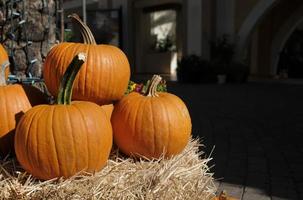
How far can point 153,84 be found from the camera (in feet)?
6.84

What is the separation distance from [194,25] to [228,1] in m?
1.79

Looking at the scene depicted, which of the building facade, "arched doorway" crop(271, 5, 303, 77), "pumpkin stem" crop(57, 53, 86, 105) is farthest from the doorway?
"pumpkin stem" crop(57, 53, 86, 105)

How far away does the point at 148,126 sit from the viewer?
199cm

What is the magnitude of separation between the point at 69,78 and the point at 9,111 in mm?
417

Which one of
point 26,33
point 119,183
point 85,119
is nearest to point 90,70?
point 85,119

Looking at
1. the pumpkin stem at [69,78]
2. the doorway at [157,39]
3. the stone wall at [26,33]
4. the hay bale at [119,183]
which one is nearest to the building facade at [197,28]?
the doorway at [157,39]

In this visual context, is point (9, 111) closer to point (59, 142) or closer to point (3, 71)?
point (3, 71)

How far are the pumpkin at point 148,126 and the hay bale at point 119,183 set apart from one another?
0.08 m

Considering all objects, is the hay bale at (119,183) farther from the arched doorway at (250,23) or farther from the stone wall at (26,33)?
the arched doorway at (250,23)

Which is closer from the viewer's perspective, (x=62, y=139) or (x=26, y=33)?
(x=62, y=139)

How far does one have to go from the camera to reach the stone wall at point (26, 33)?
310cm

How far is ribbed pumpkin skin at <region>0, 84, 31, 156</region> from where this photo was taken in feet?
6.40

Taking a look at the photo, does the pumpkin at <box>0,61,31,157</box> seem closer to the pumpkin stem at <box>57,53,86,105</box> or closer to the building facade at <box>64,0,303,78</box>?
the pumpkin stem at <box>57,53,86,105</box>

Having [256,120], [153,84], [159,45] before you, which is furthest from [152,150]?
[159,45]
